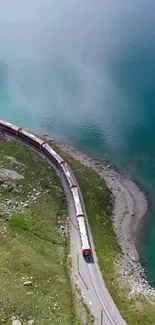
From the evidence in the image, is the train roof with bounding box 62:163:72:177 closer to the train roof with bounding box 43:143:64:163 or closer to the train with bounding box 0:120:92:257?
the train with bounding box 0:120:92:257

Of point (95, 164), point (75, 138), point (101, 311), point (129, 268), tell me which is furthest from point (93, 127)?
point (101, 311)

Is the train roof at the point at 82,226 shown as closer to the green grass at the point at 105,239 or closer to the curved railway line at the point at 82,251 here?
the curved railway line at the point at 82,251

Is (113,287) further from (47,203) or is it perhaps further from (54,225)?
(47,203)

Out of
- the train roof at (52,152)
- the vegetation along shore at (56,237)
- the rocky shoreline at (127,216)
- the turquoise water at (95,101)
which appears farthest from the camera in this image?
the turquoise water at (95,101)

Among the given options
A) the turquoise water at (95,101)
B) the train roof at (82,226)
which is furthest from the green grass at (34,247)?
the turquoise water at (95,101)

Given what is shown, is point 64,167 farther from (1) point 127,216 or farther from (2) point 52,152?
(1) point 127,216

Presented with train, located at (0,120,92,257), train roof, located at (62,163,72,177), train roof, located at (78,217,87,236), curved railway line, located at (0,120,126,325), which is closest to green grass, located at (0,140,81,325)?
curved railway line, located at (0,120,126,325)
